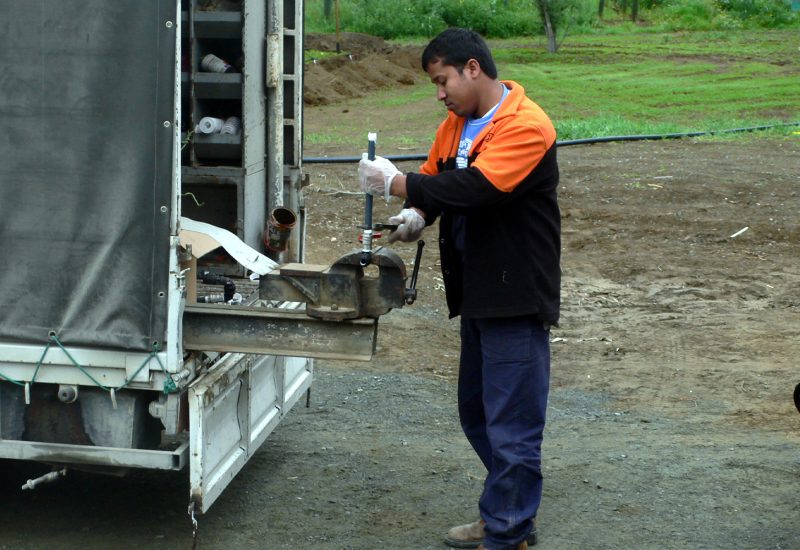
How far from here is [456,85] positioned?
435cm

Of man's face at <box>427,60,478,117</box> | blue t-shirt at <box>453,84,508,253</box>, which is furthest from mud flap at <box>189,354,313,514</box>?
man's face at <box>427,60,478,117</box>

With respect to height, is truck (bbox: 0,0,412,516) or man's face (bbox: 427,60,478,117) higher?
man's face (bbox: 427,60,478,117)

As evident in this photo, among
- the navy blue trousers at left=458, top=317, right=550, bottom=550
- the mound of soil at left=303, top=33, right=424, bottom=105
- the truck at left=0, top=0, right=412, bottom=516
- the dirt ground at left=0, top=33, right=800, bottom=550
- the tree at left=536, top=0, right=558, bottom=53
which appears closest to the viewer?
the truck at left=0, top=0, right=412, bottom=516

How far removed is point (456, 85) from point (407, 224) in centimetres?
61

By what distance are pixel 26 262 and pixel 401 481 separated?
2.17 meters

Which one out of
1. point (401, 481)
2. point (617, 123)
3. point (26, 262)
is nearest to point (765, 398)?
point (401, 481)

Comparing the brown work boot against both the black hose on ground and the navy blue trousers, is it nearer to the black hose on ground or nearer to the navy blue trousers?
the navy blue trousers

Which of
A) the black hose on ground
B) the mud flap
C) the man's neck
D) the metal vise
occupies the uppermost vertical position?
the man's neck

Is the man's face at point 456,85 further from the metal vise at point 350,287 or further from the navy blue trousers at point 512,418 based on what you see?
the navy blue trousers at point 512,418

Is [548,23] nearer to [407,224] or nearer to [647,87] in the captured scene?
[647,87]

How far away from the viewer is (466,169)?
4207 millimetres

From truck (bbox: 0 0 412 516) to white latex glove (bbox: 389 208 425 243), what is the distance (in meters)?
0.24

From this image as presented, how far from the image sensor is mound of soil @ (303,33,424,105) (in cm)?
2220

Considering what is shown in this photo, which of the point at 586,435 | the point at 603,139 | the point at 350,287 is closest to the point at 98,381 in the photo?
the point at 350,287
